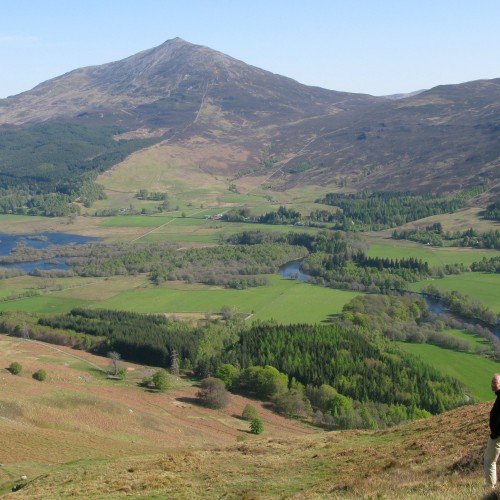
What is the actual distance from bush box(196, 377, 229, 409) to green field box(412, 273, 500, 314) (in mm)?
64908

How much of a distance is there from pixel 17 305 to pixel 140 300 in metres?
23.9

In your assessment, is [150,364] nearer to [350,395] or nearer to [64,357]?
[64,357]

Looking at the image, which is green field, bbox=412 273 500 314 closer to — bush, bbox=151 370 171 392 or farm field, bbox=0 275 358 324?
farm field, bbox=0 275 358 324

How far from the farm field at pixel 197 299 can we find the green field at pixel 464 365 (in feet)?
67.3

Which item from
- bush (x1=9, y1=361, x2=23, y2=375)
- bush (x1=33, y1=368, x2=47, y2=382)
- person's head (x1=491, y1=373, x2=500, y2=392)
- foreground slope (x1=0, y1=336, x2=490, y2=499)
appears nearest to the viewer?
person's head (x1=491, y1=373, x2=500, y2=392)

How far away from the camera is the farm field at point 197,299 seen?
11788 cm

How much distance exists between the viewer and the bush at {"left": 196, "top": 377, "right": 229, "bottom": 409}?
68.6 metres

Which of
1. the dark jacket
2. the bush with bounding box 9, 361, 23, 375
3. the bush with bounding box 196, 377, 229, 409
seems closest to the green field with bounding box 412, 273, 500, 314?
the bush with bounding box 196, 377, 229, 409

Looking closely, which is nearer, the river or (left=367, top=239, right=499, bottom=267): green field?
the river

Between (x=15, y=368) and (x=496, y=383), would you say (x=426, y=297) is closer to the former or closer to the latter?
(x=15, y=368)

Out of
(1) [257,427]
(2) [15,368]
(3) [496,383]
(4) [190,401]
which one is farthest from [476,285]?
(3) [496,383]

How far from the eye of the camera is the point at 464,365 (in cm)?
8869

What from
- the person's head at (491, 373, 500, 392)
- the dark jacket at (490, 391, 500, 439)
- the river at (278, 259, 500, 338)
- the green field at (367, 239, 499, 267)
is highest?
the person's head at (491, 373, 500, 392)

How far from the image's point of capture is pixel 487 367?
286 ft
